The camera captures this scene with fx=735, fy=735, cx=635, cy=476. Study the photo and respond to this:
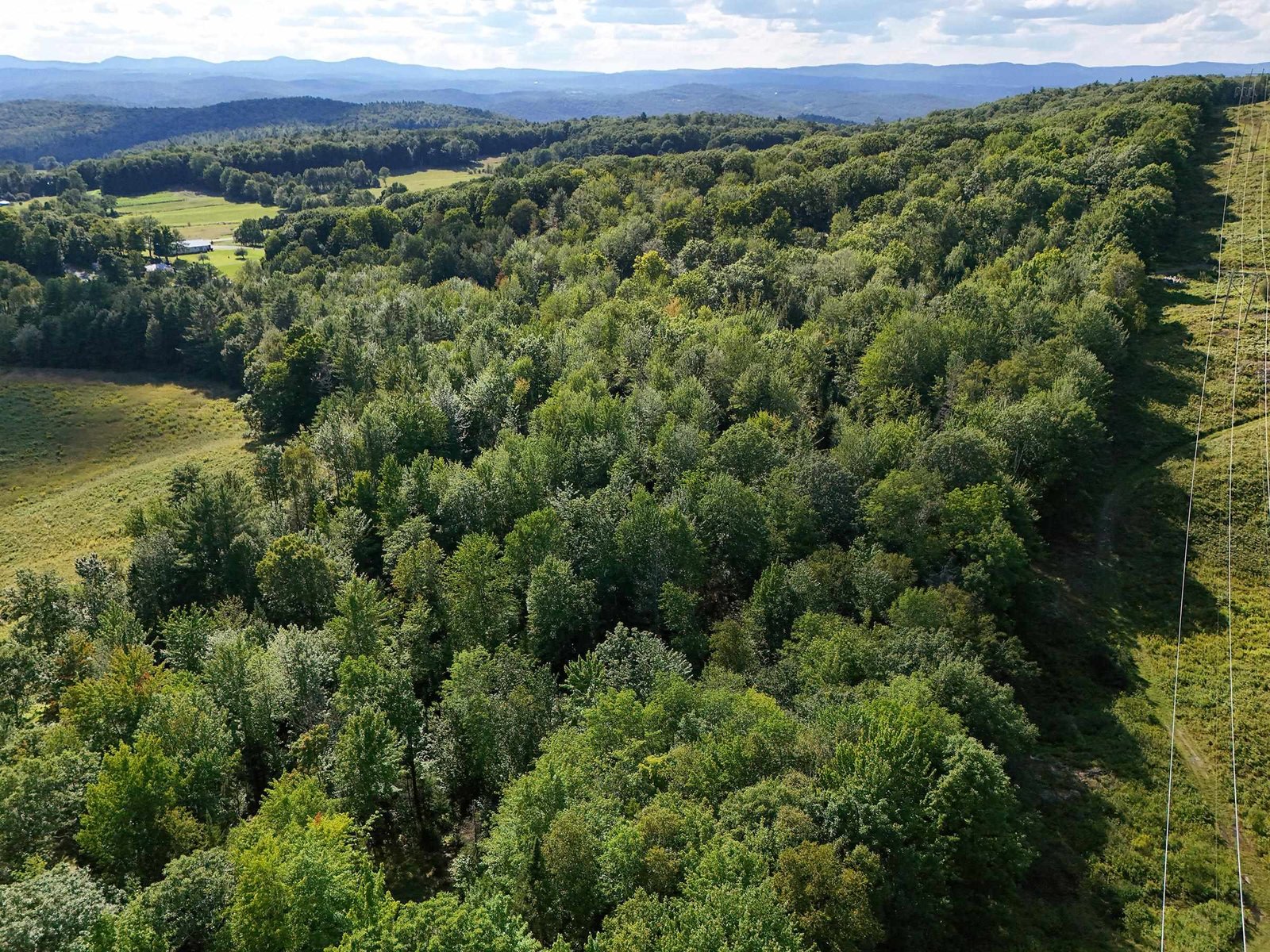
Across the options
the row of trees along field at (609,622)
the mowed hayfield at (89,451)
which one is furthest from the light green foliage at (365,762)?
the mowed hayfield at (89,451)

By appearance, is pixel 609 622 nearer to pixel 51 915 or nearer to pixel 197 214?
pixel 51 915

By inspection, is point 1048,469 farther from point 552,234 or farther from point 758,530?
point 552,234

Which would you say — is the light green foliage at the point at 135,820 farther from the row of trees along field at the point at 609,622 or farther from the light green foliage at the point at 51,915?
the light green foliage at the point at 51,915

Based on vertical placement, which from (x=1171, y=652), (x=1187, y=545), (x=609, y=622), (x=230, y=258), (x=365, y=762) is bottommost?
(x=1171, y=652)

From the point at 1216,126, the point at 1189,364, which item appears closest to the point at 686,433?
the point at 1189,364

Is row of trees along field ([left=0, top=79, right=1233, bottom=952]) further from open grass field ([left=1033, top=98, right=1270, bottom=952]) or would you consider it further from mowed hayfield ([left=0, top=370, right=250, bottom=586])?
mowed hayfield ([left=0, top=370, right=250, bottom=586])

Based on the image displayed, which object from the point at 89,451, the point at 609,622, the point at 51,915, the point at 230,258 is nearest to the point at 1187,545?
the point at 609,622
